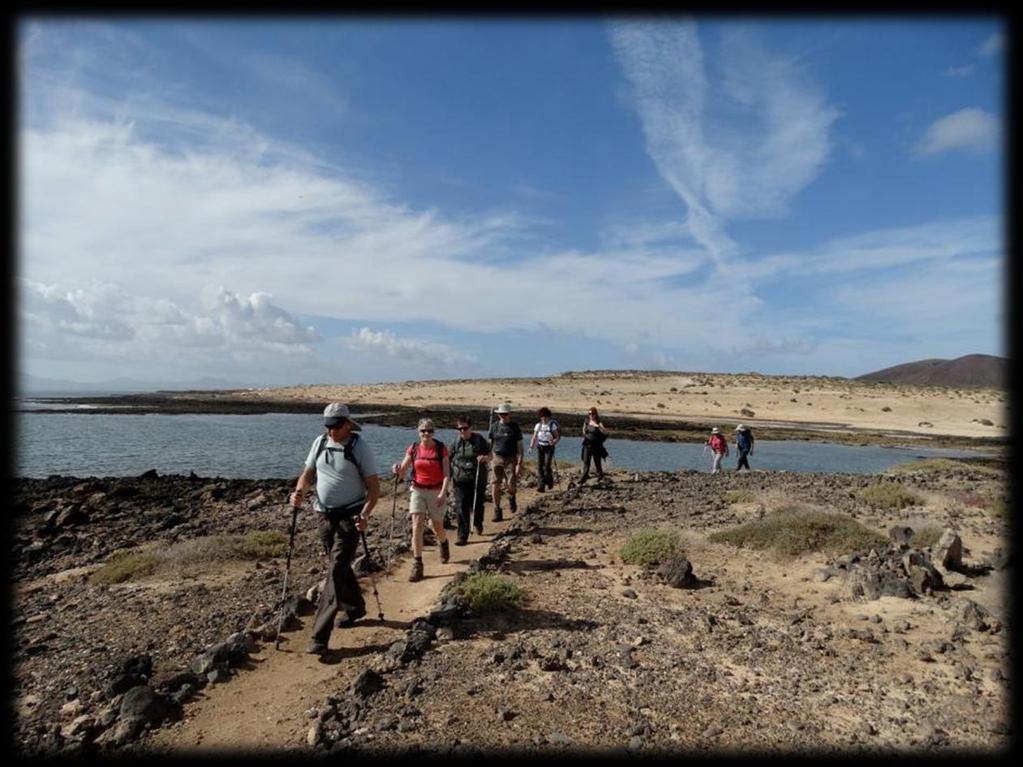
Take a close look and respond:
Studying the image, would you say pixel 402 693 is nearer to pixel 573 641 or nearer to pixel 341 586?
pixel 341 586

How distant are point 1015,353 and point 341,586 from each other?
6.27 m

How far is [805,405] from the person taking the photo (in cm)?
6975

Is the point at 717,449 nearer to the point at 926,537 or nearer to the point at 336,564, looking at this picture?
the point at 926,537

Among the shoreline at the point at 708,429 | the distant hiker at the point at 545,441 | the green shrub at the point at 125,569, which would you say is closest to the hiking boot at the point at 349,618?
the green shrub at the point at 125,569

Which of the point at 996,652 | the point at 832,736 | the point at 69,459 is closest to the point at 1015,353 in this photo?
the point at 832,736

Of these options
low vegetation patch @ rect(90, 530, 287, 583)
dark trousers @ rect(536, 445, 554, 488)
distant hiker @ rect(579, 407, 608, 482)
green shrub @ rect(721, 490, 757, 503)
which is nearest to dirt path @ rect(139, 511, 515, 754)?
low vegetation patch @ rect(90, 530, 287, 583)

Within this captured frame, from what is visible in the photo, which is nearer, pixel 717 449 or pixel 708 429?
pixel 717 449

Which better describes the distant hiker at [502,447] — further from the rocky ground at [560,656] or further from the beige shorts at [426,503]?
the beige shorts at [426,503]

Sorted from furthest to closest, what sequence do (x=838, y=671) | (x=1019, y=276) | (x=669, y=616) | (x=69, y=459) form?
(x=69, y=459)
(x=669, y=616)
(x=838, y=671)
(x=1019, y=276)

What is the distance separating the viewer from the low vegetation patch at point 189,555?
34.7ft

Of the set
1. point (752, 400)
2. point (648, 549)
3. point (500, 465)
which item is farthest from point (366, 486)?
point (752, 400)

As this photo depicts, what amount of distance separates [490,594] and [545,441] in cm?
905

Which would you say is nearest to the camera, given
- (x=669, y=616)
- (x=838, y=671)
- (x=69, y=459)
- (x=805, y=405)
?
(x=838, y=671)

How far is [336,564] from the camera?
21.9ft
